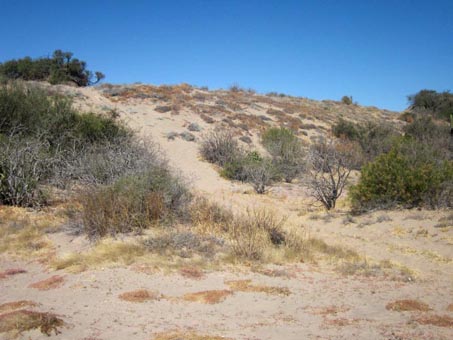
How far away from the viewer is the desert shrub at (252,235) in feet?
31.8

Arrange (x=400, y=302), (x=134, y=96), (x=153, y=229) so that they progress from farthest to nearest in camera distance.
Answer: (x=134, y=96) < (x=153, y=229) < (x=400, y=302)

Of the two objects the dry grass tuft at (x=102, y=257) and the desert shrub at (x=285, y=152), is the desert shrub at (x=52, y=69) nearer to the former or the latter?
the desert shrub at (x=285, y=152)

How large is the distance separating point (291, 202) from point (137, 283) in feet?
37.8

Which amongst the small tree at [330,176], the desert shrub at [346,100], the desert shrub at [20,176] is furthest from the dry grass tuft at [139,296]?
the desert shrub at [346,100]

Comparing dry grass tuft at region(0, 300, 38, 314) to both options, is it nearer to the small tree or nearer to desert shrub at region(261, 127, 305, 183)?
the small tree

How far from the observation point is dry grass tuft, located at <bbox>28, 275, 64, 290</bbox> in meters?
7.88

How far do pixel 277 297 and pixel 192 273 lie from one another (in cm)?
193

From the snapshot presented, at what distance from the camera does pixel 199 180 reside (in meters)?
23.4

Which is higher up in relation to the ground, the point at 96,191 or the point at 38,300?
the point at 96,191

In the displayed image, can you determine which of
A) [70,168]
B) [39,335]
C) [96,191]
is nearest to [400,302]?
[39,335]

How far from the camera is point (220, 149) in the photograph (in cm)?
2780

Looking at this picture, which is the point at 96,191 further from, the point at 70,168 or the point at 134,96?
the point at 134,96

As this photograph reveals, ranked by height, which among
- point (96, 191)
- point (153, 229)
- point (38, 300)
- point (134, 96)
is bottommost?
point (38, 300)

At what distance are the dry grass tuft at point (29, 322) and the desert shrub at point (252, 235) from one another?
15.1 ft
